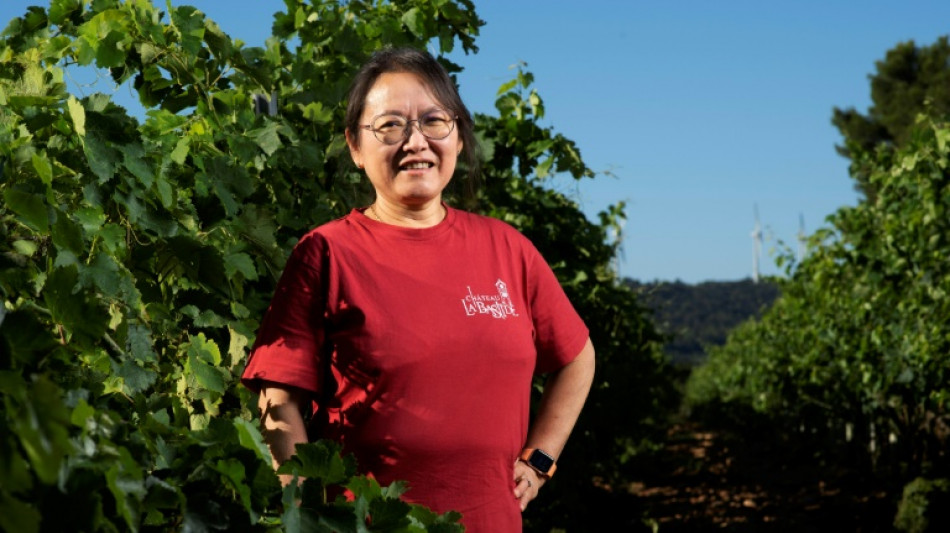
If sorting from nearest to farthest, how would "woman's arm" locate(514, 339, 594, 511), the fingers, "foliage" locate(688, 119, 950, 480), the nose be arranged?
the nose < the fingers < "woman's arm" locate(514, 339, 594, 511) < "foliage" locate(688, 119, 950, 480)

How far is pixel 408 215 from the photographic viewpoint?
7.24 ft

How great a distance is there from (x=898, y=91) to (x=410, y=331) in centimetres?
4209

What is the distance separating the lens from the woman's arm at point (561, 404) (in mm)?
2408

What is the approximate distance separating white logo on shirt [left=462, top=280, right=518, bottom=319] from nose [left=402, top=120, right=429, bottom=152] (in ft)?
1.01

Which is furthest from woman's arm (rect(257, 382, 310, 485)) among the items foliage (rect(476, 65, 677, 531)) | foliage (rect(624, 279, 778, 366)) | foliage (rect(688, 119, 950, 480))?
foliage (rect(624, 279, 778, 366))

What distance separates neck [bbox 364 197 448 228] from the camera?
2.20 meters

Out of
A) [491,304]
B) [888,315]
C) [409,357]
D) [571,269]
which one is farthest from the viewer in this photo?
[888,315]

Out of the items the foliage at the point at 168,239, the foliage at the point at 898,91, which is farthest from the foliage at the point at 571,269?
the foliage at the point at 898,91

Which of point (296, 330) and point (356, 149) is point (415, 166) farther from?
point (296, 330)

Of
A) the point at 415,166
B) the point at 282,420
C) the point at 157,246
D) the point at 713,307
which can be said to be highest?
the point at 713,307

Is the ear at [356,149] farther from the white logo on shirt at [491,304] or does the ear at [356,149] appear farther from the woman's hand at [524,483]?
the woman's hand at [524,483]

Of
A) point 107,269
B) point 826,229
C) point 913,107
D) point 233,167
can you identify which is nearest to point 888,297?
point 826,229

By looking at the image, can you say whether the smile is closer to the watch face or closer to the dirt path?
the watch face

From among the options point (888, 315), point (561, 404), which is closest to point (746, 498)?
point (888, 315)
